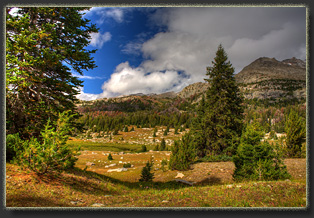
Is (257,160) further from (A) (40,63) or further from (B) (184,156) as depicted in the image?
(A) (40,63)

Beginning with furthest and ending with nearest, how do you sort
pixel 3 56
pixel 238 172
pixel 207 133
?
1. pixel 207 133
2. pixel 238 172
3. pixel 3 56

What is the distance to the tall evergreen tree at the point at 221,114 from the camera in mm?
16391

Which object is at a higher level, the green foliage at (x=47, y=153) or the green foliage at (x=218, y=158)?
the green foliage at (x=47, y=153)

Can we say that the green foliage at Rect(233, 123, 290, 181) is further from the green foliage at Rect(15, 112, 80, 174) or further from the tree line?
the green foliage at Rect(15, 112, 80, 174)

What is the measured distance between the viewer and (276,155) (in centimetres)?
747

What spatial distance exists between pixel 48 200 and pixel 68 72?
6073 millimetres

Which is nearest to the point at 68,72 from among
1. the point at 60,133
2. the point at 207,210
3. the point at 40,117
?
the point at 40,117

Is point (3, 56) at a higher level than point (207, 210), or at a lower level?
higher

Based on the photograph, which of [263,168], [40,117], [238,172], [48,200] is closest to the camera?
[48,200]

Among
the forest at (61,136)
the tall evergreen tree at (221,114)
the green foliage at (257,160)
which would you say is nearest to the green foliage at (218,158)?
the tall evergreen tree at (221,114)

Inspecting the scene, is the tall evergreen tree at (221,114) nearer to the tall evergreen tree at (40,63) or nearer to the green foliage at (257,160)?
the green foliage at (257,160)

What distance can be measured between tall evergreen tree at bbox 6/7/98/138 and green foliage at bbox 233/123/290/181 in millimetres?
10105

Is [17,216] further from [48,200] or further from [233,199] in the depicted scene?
[233,199]

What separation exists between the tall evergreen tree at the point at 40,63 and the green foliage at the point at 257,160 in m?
10.1
